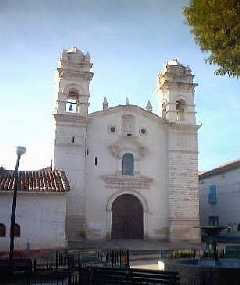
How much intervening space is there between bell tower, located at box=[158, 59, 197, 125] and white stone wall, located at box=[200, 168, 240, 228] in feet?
21.5

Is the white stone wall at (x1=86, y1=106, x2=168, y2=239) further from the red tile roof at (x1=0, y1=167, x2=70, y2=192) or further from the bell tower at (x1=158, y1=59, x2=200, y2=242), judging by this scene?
the red tile roof at (x1=0, y1=167, x2=70, y2=192)

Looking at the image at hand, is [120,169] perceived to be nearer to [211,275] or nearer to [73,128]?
[73,128]

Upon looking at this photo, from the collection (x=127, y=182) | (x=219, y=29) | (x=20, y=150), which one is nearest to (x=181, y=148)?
(x=127, y=182)

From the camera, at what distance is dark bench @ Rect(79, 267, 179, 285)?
1009 cm

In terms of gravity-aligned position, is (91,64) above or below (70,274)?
above

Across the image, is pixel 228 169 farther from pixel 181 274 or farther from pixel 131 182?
pixel 181 274

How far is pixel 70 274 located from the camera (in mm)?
12914

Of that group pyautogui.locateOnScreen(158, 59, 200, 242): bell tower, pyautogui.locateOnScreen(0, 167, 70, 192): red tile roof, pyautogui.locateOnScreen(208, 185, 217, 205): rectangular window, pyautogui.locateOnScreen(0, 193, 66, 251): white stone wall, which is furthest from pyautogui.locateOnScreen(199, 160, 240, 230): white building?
pyautogui.locateOnScreen(0, 193, 66, 251): white stone wall

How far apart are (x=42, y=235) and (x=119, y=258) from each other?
6.13 metres

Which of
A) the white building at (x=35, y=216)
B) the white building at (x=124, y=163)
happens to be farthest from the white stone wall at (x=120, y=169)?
the white building at (x=35, y=216)

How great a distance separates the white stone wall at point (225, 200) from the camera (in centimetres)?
3416

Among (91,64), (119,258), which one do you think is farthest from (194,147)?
(119,258)

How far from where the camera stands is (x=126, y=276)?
34.9 ft

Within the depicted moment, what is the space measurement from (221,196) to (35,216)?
18332 mm
